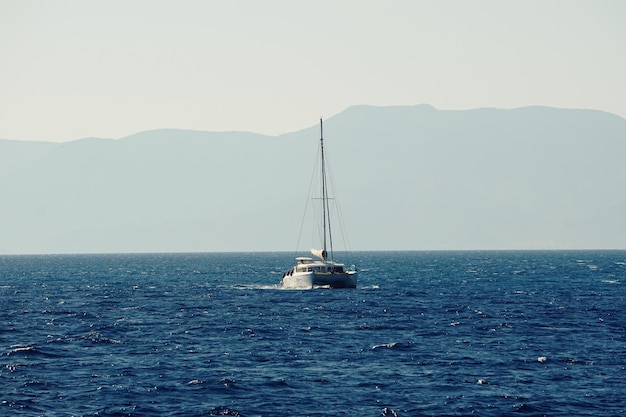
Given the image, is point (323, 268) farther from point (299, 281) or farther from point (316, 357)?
point (316, 357)

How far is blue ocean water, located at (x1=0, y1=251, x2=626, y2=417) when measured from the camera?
43.4 m

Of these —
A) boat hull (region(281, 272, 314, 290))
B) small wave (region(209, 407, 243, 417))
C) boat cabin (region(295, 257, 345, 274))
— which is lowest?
small wave (region(209, 407, 243, 417))

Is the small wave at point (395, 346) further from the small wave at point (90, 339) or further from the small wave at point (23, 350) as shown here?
the small wave at point (23, 350)

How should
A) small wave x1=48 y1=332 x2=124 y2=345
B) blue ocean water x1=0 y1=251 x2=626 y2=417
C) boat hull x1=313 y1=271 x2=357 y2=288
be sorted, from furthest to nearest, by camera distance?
boat hull x1=313 y1=271 x2=357 y2=288
small wave x1=48 y1=332 x2=124 y2=345
blue ocean water x1=0 y1=251 x2=626 y2=417

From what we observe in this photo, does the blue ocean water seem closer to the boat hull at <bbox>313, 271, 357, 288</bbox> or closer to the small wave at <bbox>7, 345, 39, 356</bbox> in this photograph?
the small wave at <bbox>7, 345, 39, 356</bbox>

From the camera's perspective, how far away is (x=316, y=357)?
56312mm

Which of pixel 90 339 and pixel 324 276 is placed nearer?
pixel 90 339

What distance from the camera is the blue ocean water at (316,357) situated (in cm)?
4341

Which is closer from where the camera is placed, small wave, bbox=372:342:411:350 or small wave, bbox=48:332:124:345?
small wave, bbox=372:342:411:350

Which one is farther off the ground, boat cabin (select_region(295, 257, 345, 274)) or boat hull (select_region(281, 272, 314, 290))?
boat cabin (select_region(295, 257, 345, 274))

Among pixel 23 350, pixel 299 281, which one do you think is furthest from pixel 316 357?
pixel 299 281

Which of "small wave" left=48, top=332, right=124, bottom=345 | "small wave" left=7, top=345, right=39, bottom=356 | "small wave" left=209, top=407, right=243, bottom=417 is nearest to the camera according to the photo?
"small wave" left=209, top=407, right=243, bottom=417

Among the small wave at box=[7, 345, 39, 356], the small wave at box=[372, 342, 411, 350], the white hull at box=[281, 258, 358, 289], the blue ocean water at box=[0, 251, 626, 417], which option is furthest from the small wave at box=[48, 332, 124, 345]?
the white hull at box=[281, 258, 358, 289]

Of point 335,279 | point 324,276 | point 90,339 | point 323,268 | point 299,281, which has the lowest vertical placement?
point 90,339
